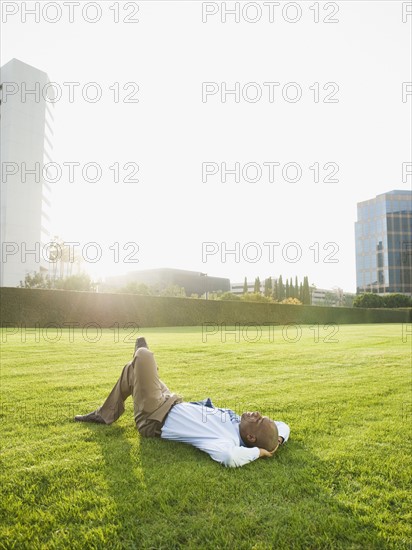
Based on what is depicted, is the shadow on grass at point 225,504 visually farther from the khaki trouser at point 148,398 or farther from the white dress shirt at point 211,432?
the khaki trouser at point 148,398

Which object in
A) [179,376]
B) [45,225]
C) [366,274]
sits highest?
[45,225]

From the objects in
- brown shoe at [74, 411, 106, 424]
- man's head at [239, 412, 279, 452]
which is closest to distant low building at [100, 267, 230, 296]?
brown shoe at [74, 411, 106, 424]

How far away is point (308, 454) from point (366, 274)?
3903 inches

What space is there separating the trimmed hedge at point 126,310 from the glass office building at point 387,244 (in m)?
55.7

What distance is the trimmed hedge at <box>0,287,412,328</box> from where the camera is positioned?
24.4 m

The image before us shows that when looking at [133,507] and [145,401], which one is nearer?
[133,507]

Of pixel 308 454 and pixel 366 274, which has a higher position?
pixel 366 274

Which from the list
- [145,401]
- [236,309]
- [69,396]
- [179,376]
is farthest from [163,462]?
[236,309]

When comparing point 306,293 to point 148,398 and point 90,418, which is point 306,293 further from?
point 148,398

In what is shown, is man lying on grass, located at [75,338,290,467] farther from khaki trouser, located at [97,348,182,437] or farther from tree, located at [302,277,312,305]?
tree, located at [302,277,312,305]

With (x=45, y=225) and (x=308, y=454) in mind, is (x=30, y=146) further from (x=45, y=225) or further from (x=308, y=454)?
(x=308, y=454)

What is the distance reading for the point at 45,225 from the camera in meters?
73.0

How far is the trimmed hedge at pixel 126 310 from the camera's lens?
24375mm

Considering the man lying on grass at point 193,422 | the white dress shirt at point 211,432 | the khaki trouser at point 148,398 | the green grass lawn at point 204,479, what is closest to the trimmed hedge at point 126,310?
the green grass lawn at point 204,479
